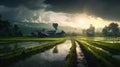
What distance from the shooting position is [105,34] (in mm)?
150375

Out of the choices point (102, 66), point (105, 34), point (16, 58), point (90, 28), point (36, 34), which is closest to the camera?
point (102, 66)

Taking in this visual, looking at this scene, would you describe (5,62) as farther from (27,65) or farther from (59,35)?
(59,35)

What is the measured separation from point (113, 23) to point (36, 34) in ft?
227

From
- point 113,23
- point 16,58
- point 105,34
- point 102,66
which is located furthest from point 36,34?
point 102,66

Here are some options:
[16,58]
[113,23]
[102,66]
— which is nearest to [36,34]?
[113,23]

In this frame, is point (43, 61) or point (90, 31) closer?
point (43, 61)

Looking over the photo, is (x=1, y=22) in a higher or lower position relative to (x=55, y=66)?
higher

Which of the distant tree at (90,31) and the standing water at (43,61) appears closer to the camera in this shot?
the standing water at (43,61)

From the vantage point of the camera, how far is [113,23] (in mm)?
156625

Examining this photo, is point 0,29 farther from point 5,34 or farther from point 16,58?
point 16,58

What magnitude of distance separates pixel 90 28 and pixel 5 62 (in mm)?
Result: 156236

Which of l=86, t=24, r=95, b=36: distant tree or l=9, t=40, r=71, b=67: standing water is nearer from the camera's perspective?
l=9, t=40, r=71, b=67: standing water

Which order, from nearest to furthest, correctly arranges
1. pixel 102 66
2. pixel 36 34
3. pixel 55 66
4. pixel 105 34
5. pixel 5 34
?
1. pixel 102 66
2. pixel 55 66
3. pixel 5 34
4. pixel 36 34
5. pixel 105 34

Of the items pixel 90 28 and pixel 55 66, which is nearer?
pixel 55 66
